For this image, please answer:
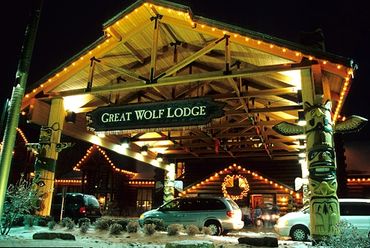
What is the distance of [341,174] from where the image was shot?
77.8 feet

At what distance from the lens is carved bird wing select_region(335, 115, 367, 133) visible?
9531 mm

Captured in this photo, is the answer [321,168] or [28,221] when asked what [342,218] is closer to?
[321,168]

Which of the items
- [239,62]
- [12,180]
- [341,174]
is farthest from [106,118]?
[12,180]

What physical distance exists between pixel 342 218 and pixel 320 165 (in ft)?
16.3

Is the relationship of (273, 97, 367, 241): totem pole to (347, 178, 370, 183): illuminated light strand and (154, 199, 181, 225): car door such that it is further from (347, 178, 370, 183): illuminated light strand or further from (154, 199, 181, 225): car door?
(347, 178, 370, 183): illuminated light strand

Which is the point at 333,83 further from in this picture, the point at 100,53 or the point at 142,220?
the point at 142,220

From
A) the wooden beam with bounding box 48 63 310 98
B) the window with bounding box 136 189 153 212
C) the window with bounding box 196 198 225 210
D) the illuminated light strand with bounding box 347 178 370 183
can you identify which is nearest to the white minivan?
the window with bounding box 196 198 225 210

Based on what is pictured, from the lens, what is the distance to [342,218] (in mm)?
12711

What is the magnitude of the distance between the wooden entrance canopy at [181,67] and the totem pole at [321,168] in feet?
3.74

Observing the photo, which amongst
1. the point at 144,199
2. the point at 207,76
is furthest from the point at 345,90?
the point at 144,199

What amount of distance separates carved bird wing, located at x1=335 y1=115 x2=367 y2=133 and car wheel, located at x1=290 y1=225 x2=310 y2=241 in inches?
205

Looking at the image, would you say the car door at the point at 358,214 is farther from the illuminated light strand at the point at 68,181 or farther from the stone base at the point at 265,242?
the illuminated light strand at the point at 68,181

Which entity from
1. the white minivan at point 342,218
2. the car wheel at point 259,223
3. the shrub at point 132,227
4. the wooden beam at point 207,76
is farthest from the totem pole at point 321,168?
the car wheel at point 259,223

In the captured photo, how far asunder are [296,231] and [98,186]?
2404 centimetres
